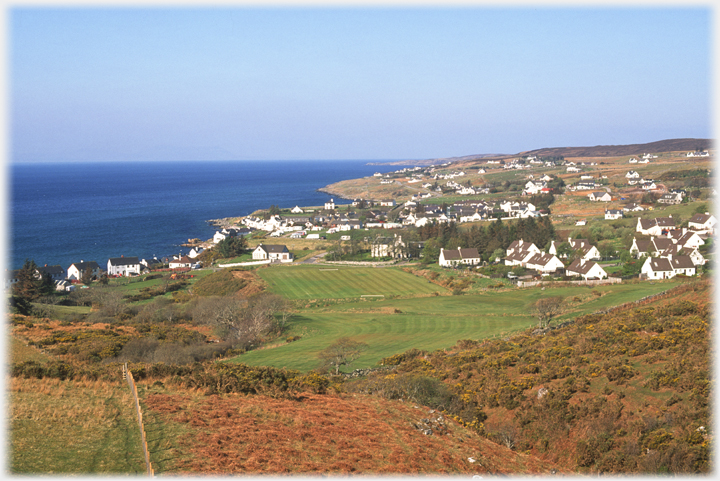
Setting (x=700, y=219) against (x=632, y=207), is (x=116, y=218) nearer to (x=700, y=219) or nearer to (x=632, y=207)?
(x=632, y=207)

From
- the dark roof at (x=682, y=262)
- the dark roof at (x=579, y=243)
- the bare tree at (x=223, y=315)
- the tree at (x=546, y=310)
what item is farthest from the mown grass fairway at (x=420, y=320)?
the dark roof at (x=579, y=243)

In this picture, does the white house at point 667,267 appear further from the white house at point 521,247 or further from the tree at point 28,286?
the tree at point 28,286

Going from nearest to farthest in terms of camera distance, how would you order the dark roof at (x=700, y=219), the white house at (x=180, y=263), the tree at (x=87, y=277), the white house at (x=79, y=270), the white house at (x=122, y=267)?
the tree at (x=87, y=277), the white house at (x=79, y=270), the white house at (x=122, y=267), the dark roof at (x=700, y=219), the white house at (x=180, y=263)

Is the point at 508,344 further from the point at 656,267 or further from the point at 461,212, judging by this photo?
the point at 461,212

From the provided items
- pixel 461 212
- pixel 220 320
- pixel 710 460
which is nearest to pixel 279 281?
pixel 220 320

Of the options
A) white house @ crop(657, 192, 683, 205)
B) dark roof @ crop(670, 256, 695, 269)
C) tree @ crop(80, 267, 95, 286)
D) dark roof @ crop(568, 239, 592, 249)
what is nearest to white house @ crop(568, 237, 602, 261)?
dark roof @ crop(568, 239, 592, 249)
